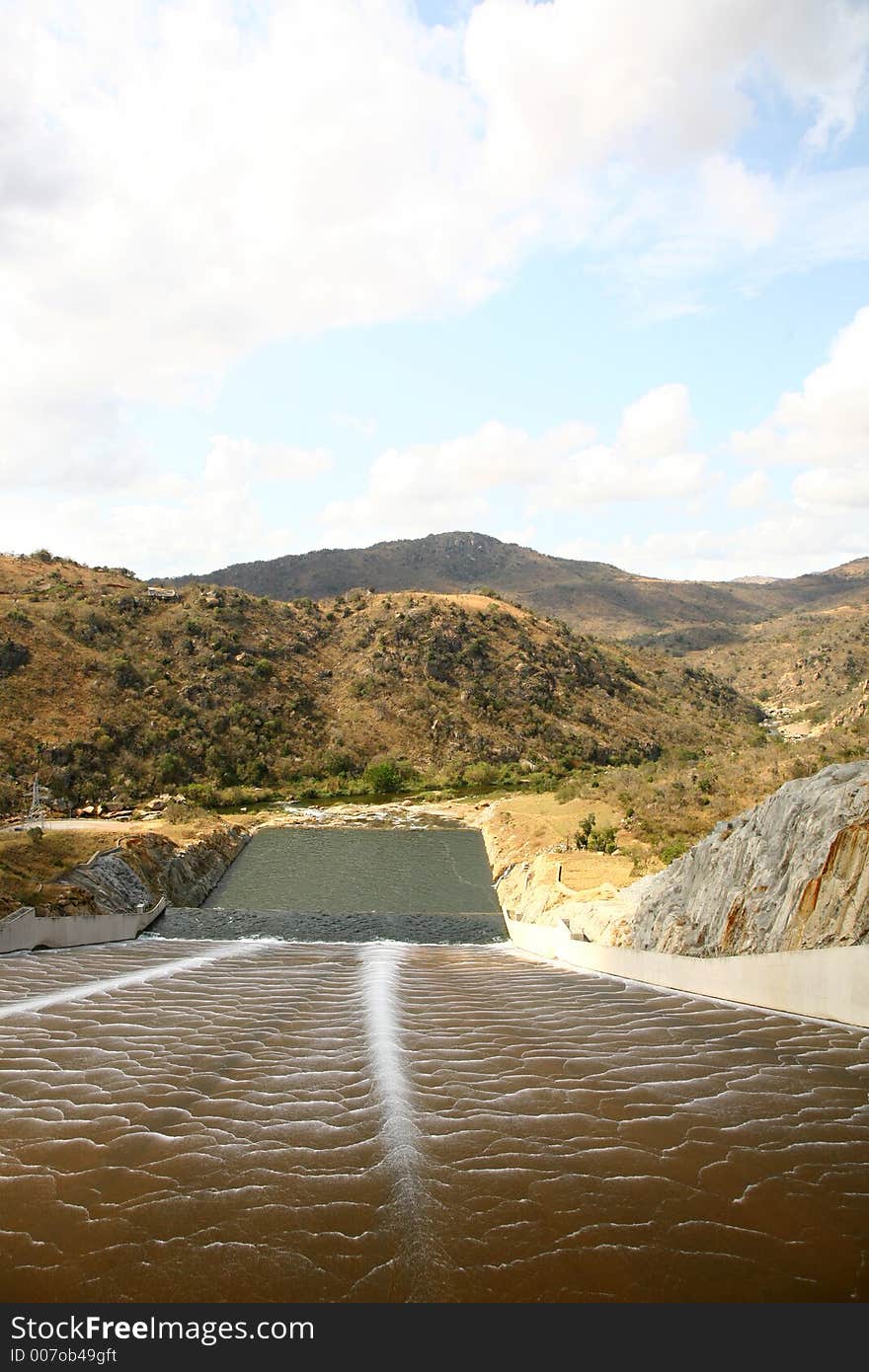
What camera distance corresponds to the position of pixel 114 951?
14242 mm

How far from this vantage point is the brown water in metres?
2.65

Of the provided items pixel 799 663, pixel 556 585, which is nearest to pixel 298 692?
pixel 799 663

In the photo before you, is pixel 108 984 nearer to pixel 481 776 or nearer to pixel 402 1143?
pixel 402 1143

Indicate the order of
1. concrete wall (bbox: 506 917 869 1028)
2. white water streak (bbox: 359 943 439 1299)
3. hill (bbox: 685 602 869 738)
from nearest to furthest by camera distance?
1. white water streak (bbox: 359 943 439 1299)
2. concrete wall (bbox: 506 917 869 1028)
3. hill (bbox: 685 602 869 738)

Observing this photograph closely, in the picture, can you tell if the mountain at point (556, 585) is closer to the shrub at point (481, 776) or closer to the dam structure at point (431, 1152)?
the shrub at point (481, 776)

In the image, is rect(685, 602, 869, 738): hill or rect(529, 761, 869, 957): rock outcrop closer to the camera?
rect(529, 761, 869, 957): rock outcrop

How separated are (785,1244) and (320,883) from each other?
83.8 feet

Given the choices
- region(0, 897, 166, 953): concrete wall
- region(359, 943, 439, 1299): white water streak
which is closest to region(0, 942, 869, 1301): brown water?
region(359, 943, 439, 1299): white water streak

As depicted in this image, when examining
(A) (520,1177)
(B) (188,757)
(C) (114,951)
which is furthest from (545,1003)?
(B) (188,757)

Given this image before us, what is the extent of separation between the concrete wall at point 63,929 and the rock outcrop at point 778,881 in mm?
10961

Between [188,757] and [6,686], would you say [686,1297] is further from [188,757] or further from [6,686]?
[6,686]

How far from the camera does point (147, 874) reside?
78.0 ft

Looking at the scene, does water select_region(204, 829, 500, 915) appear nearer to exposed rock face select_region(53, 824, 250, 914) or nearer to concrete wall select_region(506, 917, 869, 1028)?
exposed rock face select_region(53, 824, 250, 914)

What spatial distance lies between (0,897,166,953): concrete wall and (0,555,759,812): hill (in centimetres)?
1862
